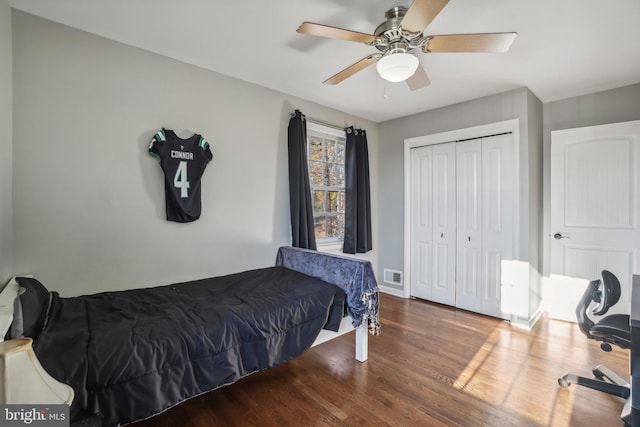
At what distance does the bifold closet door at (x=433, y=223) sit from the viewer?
3508 mm

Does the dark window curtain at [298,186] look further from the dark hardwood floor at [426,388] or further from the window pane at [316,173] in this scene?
the dark hardwood floor at [426,388]

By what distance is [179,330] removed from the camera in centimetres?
149

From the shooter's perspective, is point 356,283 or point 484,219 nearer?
point 356,283

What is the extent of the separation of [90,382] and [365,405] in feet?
4.68

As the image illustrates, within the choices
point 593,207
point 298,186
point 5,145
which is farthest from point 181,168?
point 593,207

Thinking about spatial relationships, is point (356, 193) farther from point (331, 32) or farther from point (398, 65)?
point (331, 32)

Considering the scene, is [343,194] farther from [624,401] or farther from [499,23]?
[624,401]

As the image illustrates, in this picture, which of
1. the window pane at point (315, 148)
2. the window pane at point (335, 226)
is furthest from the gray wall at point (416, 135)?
the window pane at point (315, 148)

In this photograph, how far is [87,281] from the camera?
2.02 metres

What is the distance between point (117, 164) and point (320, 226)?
7.25 feet

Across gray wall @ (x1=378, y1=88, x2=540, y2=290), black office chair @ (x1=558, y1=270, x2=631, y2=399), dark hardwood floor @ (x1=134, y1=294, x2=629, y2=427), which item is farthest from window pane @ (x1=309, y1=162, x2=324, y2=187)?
black office chair @ (x1=558, y1=270, x2=631, y2=399)

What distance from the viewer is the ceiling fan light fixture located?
1669 mm

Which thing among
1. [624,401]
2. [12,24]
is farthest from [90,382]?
[624,401]

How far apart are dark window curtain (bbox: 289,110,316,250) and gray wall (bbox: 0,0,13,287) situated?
2.05m
